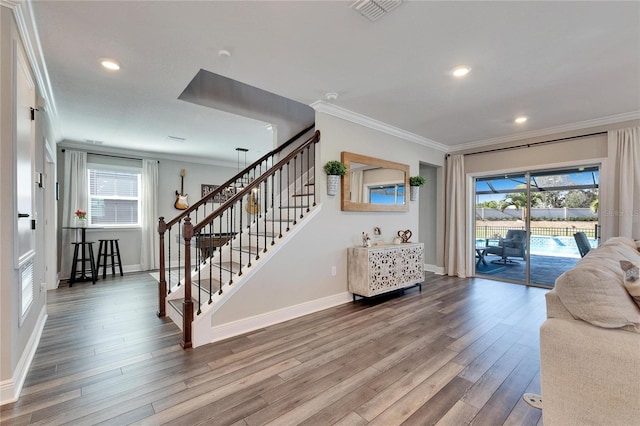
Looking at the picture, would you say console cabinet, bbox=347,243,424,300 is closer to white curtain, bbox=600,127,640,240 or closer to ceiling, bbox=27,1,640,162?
ceiling, bbox=27,1,640,162

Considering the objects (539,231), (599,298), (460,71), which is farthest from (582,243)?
(599,298)

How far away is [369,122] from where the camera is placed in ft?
13.8

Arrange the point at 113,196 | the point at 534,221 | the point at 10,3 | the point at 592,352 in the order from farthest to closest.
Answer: the point at 113,196 → the point at 534,221 → the point at 10,3 → the point at 592,352

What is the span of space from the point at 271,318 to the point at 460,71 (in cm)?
326

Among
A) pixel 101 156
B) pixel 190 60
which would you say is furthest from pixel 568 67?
pixel 101 156

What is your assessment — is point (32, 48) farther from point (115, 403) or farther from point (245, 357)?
point (245, 357)

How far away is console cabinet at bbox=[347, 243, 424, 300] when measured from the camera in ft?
12.5

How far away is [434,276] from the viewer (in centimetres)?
565

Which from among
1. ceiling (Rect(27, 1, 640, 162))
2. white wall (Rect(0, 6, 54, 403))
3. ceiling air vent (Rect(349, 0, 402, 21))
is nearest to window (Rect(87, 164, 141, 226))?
ceiling (Rect(27, 1, 640, 162))

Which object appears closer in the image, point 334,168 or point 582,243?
point 334,168

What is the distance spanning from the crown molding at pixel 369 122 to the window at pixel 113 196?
15.8ft

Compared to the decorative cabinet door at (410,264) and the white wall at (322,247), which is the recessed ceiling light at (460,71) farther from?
the decorative cabinet door at (410,264)

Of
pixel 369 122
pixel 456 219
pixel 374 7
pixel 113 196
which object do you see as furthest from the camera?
pixel 113 196

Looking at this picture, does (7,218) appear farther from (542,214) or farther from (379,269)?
(542,214)
